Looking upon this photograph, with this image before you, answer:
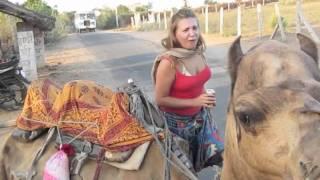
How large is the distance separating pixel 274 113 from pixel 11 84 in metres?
13.6

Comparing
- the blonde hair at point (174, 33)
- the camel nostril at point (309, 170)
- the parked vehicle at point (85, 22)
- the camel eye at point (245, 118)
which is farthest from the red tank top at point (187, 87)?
the parked vehicle at point (85, 22)

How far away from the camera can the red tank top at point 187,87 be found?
129 inches

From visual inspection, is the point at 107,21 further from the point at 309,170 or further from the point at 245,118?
the point at 309,170

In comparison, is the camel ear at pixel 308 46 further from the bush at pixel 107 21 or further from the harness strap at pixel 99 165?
the bush at pixel 107 21

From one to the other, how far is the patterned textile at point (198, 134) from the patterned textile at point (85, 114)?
0.24 metres

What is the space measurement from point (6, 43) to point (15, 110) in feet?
49.2

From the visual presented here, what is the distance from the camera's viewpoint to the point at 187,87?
3287 mm

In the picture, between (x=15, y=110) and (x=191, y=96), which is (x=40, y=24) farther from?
(x=191, y=96)

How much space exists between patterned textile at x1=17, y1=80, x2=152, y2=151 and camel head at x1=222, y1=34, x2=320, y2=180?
1.06m

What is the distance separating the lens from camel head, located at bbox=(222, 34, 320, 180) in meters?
1.79

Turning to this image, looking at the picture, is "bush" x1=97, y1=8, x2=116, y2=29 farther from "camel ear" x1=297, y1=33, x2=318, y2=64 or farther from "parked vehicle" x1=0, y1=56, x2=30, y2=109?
"camel ear" x1=297, y1=33, x2=318, y2=64

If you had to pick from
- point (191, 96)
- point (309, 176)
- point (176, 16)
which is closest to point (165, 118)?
point (191, 96)

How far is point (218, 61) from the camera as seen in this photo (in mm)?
20094

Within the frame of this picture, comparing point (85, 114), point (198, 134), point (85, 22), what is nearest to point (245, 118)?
point (198, 134)
